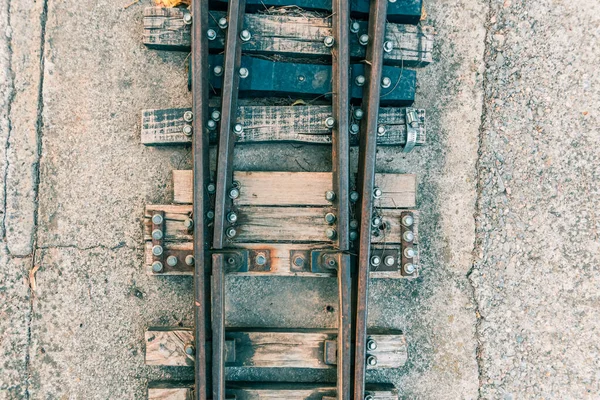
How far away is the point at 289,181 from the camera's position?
363cm

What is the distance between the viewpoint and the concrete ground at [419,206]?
3.80m

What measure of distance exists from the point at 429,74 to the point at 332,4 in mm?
1149

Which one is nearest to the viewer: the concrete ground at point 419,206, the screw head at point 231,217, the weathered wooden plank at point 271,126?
the screw head at point 231,217

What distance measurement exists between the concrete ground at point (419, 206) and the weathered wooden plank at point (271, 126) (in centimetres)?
22

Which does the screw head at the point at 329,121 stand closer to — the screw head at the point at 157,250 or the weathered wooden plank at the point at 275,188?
the weathered wooden plank at the point at 275,188

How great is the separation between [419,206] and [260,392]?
2.22 m

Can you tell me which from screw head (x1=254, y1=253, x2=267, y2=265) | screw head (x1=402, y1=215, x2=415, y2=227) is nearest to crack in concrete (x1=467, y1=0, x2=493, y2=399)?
screw head (x1=402, y1=215, x2=415, y2=227)

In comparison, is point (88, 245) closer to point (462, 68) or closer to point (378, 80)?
point (378, 80)

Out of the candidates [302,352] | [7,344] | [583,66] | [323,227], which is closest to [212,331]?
[302,352]

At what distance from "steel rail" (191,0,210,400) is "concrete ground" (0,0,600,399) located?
597 millimetres

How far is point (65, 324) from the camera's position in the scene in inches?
149

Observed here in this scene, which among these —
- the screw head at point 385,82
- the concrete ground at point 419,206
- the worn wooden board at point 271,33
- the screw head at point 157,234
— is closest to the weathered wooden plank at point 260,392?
the concrete ground at point 419,206

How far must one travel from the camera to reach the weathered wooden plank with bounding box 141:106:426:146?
11.7ft

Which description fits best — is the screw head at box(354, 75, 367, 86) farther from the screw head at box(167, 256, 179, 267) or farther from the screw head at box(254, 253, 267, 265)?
the screw head at box(167, 256, 179, 267)
